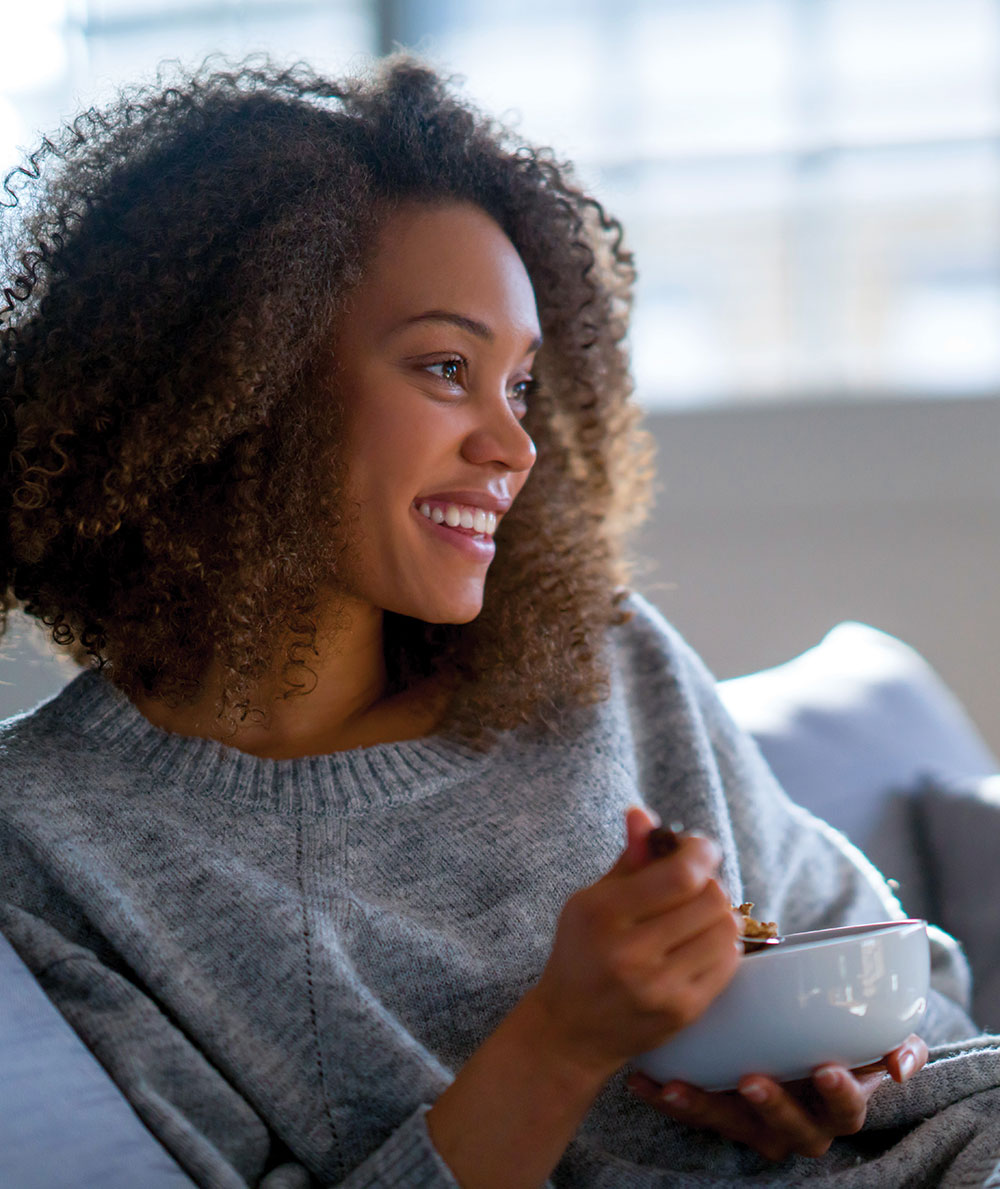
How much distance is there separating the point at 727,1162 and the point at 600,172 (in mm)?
2070

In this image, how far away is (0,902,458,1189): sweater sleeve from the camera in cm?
78

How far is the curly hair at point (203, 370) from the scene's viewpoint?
0.99m

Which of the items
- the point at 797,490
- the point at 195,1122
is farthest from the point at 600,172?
the point at 195,1122

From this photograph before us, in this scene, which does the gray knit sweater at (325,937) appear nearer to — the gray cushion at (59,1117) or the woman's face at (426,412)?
the gray cushion at (59,1117)

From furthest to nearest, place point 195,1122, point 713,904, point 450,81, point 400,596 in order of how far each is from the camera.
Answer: point 450,81 → point 400,596 → point 195,1122 → point 713,904

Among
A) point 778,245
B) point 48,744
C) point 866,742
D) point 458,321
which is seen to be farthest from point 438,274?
point 778,245

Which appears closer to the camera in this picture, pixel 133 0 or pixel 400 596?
pixel 400 596

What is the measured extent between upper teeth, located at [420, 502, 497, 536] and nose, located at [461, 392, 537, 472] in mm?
44

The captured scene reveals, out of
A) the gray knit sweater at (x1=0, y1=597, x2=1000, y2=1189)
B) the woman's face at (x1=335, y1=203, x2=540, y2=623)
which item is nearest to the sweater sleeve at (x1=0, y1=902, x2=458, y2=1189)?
the gray knit sweater at (x1=0, y1=597, x2=1000, y2=1189)

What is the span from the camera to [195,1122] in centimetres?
83

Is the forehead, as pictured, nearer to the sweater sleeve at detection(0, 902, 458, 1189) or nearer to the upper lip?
the upper lip

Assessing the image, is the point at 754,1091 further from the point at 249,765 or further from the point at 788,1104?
the point at 249,765

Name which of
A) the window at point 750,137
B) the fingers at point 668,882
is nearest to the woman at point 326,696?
the fingers at point 668,882

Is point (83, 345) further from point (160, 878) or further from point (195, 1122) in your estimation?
point (195, 1122)
